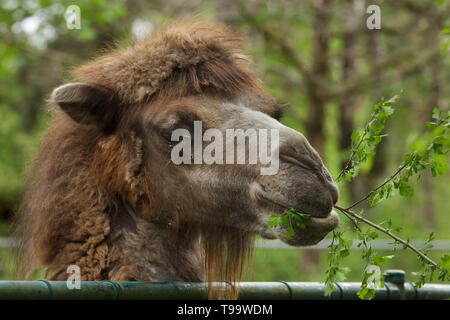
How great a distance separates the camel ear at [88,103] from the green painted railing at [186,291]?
54.1 inches

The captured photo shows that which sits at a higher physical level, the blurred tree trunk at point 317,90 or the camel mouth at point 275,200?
the blurred tree trunk at point 317,90

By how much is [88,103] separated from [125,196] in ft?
2.22

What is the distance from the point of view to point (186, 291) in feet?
11.5

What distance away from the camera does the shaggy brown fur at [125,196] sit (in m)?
4.21

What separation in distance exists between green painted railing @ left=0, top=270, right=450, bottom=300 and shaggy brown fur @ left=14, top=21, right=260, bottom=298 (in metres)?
0.55

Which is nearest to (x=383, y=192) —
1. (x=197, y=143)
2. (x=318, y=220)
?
(x=318, y=220)

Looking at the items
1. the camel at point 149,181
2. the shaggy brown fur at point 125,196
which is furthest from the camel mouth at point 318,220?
the shaggy brown fur at point 125,196

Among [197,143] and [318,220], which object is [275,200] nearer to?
[318,220]

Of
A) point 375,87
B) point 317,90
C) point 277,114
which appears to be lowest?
point 277,114

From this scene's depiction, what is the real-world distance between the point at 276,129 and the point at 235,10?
8.90 meters

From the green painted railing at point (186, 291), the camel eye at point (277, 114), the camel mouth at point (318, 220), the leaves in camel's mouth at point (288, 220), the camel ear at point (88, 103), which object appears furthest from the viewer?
the camel eye at point (277, 114)

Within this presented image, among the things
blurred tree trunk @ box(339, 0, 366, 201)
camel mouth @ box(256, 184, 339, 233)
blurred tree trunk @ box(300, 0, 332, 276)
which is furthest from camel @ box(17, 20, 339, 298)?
blurred tree trunk @ box(339, 0, 366, 201)

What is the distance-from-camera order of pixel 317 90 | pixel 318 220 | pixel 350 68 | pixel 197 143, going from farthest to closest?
pixel 350 68 → pixel 317 90 → pixel 197 143 → pixel 318 220

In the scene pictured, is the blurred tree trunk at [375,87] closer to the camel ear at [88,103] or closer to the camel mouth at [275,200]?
the camel ear at [88,103]
